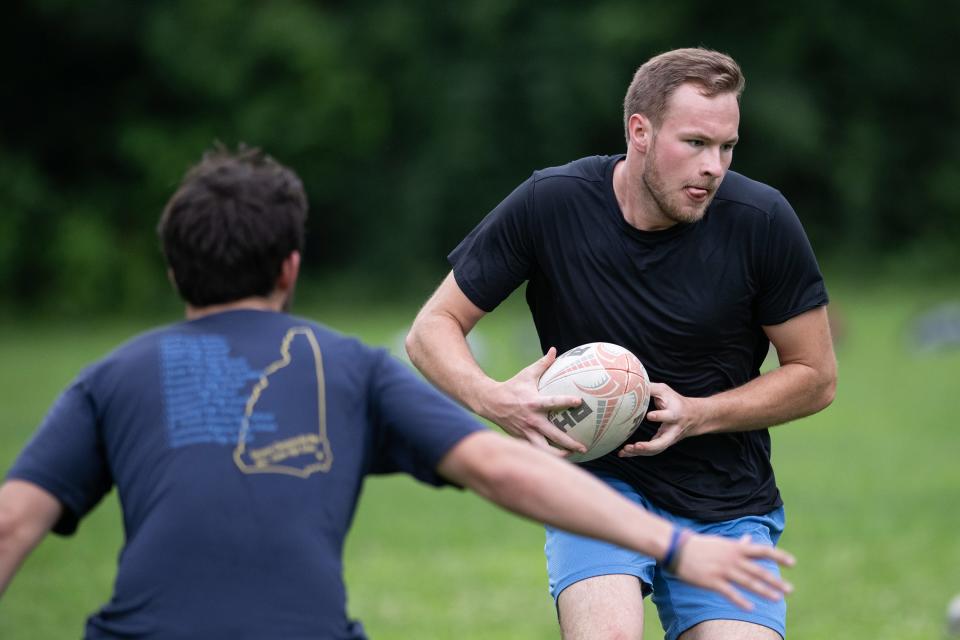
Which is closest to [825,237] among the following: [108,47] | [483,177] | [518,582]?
[483,177]

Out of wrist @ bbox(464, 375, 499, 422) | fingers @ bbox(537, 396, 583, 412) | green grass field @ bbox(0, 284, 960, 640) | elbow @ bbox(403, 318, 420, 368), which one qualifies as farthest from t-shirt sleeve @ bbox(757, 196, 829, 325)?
green grass field @ bbox(0, 284, 960, 640)

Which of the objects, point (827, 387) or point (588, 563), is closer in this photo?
point (588, 563)

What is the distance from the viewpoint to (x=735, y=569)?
318 centimetres

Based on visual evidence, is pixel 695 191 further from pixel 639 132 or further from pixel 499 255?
pixel 499 255

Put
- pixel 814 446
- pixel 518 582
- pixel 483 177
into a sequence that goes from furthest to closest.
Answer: pixel 483 177 < pixel 814 446 < pixel 518 582

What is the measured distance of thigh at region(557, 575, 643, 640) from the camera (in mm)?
4414

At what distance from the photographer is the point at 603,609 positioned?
14.7ft

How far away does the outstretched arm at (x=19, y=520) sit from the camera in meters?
3.08

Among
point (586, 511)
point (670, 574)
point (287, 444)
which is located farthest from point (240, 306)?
point (670, 574)

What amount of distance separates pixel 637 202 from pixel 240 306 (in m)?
2.00

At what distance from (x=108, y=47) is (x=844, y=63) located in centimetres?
1725

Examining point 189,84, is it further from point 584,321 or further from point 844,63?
point 584,321

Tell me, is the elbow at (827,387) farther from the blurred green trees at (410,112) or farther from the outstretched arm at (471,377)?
the blurred green trees at (410,112)

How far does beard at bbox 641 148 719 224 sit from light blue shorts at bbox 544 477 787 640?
3.14ft
